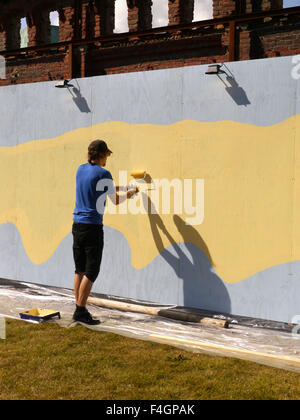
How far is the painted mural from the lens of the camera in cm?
534

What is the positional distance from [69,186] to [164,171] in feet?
5.06

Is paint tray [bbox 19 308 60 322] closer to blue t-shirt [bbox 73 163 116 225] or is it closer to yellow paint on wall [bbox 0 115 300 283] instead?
blue t-shirt [bbox 73 163 116 225]

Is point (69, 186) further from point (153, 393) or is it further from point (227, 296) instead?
point (153, 393)

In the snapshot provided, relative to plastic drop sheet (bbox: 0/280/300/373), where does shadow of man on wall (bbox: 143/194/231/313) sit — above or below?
above

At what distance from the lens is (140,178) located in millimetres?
6219

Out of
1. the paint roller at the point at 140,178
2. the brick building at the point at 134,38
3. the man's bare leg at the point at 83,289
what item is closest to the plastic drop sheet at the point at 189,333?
the man's bare leg at the point at 83,289

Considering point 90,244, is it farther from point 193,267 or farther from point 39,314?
point 193,267

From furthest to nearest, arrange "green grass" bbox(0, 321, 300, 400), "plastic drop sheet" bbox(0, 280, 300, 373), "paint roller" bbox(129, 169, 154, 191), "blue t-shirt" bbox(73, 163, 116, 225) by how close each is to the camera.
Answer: "paint roller" bbox(129, 169, 154, 191)
"blue t-shirt" bbox(73, 163, 116, 225)
"plastic drop sheet" bbox(0, 280, 300, 373)
"green grass" bbox(0, 321, 300, 400)

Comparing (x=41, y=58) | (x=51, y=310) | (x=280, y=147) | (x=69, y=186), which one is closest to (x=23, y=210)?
(x=69, y=186)

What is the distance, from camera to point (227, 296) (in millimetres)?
5672

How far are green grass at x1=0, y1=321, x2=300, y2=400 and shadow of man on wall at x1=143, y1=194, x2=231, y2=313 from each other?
49.6 inches

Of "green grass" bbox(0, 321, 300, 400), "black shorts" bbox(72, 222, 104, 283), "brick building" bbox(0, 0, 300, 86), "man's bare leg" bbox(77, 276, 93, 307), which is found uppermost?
→ "brick building" bbox(0, 0, 300, 86)

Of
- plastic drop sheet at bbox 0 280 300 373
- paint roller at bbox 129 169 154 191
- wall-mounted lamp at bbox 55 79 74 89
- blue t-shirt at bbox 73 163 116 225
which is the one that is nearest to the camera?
plastic drop sheet at bbox 0 280 300 373

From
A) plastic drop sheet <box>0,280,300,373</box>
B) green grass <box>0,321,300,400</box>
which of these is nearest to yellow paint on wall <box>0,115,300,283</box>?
plastic drop sheet <box>0,280,300,373</box>
